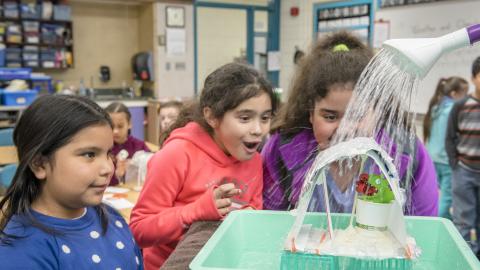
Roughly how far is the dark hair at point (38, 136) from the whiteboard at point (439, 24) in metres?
3.51

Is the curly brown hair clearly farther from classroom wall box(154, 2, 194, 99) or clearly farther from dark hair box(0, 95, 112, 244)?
classroom wall box(154, 2, 194, 99)

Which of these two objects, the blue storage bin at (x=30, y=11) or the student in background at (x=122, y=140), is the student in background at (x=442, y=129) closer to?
the student in background at (x=122, y=140)

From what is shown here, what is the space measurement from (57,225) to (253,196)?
0.46 metres

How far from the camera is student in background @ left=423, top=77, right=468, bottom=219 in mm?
3488

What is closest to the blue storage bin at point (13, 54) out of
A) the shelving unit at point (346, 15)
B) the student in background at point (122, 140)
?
the student in background at point (122, 140)

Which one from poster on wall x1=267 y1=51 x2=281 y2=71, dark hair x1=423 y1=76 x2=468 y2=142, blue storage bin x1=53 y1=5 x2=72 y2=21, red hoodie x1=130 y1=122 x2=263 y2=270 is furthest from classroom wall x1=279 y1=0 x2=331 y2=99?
red hoodie x1=130 y1=122 x2=263 y2=270

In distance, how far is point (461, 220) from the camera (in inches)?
121

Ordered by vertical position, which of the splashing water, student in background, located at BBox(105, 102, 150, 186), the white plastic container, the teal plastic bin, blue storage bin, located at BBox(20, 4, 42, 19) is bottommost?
student in background, located at BBox(105, 102, 150, 186)

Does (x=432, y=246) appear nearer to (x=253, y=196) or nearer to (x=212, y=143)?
(x=253, y=196)

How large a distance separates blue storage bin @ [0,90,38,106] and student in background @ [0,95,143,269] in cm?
419

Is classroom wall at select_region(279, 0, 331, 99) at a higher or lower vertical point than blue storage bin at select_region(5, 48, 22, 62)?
higher

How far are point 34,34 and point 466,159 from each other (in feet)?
15.4

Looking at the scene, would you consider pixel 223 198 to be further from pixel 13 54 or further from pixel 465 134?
pixel 13 54

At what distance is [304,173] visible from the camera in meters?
0.89
